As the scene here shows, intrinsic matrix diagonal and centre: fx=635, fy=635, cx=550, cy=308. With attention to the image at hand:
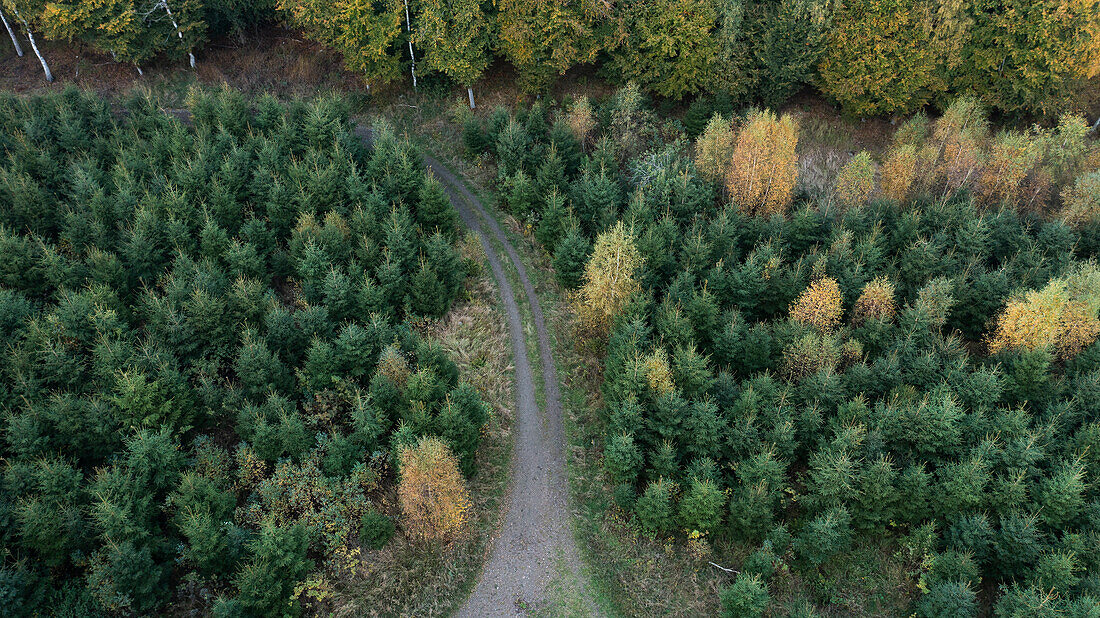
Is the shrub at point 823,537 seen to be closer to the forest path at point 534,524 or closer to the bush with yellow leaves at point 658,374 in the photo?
the bush with yellow leaves at point 658,374

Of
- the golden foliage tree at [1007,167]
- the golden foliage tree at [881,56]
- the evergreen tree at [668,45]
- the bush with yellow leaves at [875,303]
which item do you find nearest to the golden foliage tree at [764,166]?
the evergreen tree at [668,45]

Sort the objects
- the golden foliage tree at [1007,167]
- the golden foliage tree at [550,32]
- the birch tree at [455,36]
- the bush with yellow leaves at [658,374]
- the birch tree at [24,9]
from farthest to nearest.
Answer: the birch tree at [24,9] → the birch tree at [455,36] → the golden foliage tree at [550,32] → the golden foliage tree at [1007,167] → the bush with yellow leaves at [658,374]

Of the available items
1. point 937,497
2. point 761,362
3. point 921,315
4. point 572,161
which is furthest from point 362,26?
point 937,497

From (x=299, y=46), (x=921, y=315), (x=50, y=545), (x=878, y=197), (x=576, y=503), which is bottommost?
(x=576, y=503)

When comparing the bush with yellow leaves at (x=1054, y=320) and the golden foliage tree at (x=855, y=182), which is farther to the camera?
the golden foliage tree at (x=855, y=182)

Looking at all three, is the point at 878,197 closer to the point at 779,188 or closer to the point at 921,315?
the point at 779,188

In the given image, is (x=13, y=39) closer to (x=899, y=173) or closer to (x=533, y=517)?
(x=533, y=517)
